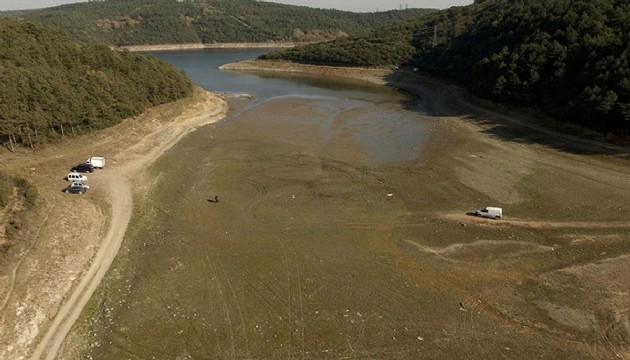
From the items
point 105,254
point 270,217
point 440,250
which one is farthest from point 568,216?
point 105,254

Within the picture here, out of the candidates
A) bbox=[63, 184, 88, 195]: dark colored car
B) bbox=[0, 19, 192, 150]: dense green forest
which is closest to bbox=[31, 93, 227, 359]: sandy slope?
bbox=[63, 184, 88, 195]: dark colored car

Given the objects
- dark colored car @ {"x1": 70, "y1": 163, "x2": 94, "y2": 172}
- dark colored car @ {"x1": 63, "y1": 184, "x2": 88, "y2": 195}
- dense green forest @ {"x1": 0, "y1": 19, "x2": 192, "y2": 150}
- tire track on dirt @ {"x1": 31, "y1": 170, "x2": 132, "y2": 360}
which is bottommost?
tire track on dirt @ {"x1": 31, "y1": 170, "x2": 132, "y2": 360}

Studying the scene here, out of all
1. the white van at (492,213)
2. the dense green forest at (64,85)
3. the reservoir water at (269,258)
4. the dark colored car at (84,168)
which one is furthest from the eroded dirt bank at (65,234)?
the white van at (492,213)

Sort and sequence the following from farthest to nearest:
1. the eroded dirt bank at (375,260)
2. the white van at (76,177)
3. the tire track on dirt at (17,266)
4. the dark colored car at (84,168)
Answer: the dark colored car at (84,168), the white van at (76,177), the tire track on dirt at (17,266), the eroded dirt bank at (375,260)

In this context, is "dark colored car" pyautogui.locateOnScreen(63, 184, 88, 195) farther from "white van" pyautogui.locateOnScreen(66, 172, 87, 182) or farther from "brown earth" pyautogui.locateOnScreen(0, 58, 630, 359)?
"white van" pyautogui.locateOnScreen(66, 172, 87, 182)

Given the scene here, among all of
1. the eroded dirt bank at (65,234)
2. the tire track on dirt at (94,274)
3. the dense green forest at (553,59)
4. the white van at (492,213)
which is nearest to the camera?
the tire track on dirt at (94,274)

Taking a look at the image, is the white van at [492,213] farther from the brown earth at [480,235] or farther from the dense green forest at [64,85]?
the dense green forest at [64,85]

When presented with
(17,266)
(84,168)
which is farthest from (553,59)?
(17,266)

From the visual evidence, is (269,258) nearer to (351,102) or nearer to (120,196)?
(120,196)
